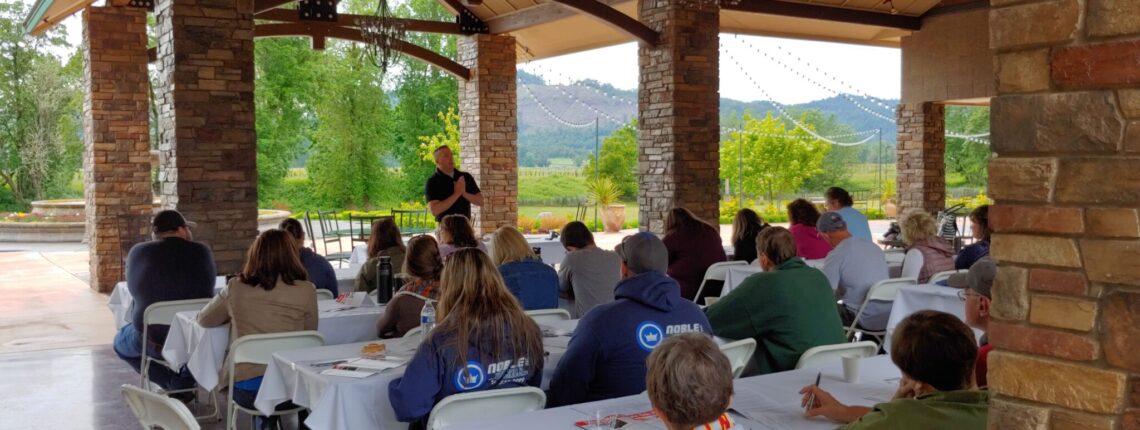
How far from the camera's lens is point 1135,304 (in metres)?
→ 1.44

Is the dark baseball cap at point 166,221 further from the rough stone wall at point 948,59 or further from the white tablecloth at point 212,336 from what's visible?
the rough stone wall at point 948,59

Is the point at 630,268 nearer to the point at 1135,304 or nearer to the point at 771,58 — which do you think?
the point at 1135,304

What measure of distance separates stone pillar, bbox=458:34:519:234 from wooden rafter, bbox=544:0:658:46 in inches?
110

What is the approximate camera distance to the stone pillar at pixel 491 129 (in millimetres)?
12773

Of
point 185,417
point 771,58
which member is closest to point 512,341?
point 185,417

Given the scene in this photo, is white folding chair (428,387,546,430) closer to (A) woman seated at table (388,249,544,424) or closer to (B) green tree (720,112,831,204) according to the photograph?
(A) woman seated at table (388,249,544,424)

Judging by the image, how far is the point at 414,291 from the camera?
481 cm

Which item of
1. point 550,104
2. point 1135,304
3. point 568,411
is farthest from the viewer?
point 550,104

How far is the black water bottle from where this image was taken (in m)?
5.66

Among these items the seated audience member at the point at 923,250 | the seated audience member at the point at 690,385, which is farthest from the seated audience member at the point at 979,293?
the seated audience member at the point at 923,250

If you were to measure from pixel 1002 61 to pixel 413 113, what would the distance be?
34.0 metres

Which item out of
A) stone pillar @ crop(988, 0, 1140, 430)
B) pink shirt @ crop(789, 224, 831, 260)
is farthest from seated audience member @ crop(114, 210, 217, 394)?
stone pillar @ crop(988, 0, 1140, 430)

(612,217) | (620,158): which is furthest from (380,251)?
(620,158)

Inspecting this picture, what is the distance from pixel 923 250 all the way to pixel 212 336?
4.49 metres
